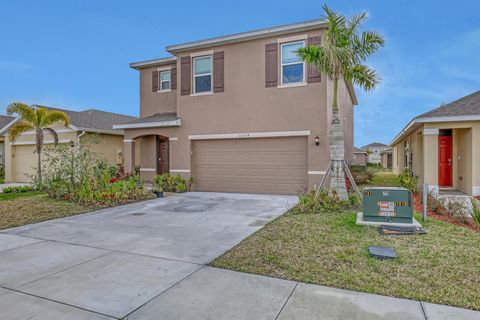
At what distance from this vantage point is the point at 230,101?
12.3 meters

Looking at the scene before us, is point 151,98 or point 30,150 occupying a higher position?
point 151,98

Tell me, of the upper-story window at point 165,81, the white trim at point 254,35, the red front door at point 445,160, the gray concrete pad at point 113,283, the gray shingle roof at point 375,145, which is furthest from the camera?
the gray shingle roof at point 375,145

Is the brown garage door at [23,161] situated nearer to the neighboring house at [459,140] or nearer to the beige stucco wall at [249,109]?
the beige stucco wall at [249,109]

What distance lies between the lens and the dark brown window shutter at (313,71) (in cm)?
1087

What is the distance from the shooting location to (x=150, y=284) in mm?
3691

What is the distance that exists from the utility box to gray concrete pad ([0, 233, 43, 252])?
686 cm

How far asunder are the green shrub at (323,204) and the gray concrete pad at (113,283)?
4554mm

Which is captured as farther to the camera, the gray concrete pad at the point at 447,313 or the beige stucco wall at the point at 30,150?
the beige stucco wall at the point at 30,150

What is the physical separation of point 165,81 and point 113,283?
12944 mm

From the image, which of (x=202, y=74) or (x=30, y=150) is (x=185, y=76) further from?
(x=30, y=150)

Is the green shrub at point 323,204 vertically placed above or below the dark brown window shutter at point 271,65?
below

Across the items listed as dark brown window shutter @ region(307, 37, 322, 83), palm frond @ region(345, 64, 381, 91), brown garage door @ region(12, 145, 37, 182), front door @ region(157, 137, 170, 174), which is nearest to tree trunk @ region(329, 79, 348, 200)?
palm frond @ region(345, 64, 381, 91)

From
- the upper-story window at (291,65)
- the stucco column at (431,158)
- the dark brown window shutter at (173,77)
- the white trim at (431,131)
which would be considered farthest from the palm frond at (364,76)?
the dark brown window shutter at (173,77)

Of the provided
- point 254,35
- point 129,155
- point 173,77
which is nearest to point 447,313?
point 254,35
